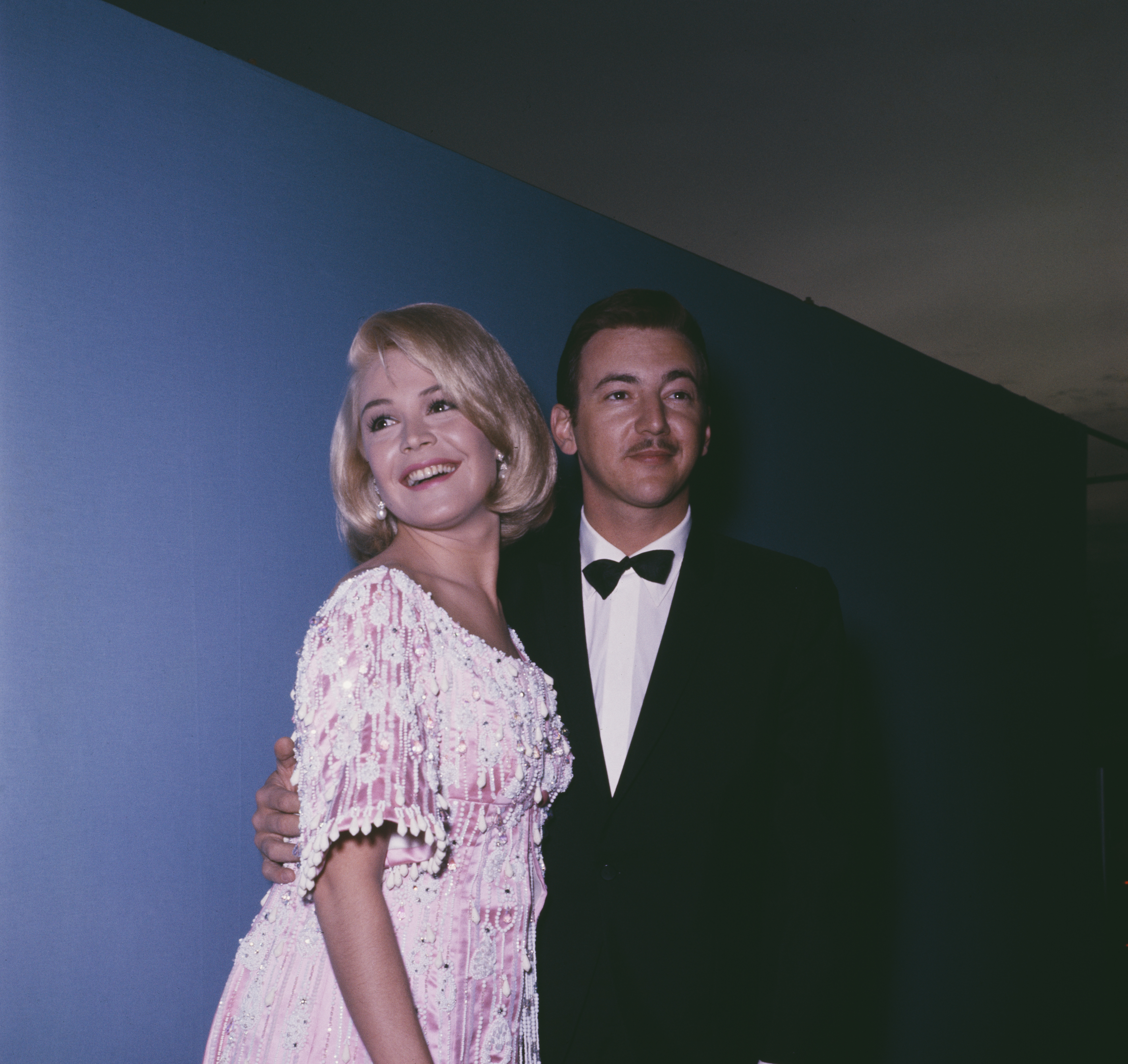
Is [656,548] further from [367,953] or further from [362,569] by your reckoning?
[367,953]

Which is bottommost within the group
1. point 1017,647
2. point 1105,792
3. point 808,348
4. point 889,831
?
point 889,831

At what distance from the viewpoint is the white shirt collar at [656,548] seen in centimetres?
182

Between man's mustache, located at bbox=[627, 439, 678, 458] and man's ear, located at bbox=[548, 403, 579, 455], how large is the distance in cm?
15

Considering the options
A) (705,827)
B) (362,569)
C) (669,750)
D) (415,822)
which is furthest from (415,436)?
(705,827)

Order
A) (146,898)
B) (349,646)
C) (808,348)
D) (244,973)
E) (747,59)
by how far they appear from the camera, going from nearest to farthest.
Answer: (349,646)
(244,973)
(146,898)
(808,348)
(747,59)

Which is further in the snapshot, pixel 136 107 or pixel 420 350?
pixel 136 107

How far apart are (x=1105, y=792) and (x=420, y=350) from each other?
4.78 meters

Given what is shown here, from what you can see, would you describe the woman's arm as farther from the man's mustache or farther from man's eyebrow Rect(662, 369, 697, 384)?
man's eyebrow Rect(662, 369, 697, 384)

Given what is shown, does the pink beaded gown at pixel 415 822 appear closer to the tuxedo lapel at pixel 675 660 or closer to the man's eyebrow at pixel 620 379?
the tuxedo lapel at pixel 675 660

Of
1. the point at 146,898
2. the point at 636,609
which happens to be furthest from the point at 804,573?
the point at 146,898

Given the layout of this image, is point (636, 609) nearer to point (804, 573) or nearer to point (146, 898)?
point (804, 573)

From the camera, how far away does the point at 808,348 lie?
3189mm

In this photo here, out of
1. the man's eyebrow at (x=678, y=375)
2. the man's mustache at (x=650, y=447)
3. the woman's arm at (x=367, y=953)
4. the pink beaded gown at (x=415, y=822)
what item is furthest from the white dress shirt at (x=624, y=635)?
the woman's arm at (x=367, y=953)

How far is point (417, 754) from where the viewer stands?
115 centimetres
